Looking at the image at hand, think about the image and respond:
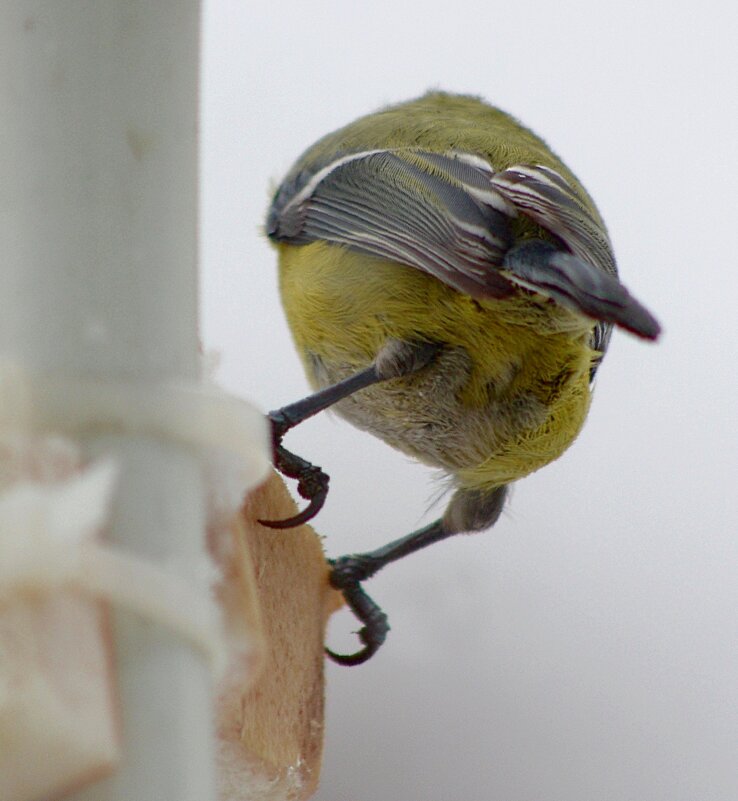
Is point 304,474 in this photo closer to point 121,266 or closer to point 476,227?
point 476,227

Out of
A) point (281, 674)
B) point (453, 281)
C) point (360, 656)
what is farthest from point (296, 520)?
point (360, 656)

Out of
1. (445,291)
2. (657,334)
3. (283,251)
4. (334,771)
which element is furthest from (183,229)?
(334,771)

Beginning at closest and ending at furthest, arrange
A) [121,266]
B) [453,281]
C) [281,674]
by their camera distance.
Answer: [121,266]
[281,674]
[453,281]

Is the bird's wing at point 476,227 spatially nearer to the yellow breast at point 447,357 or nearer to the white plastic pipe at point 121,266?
the yellow breast at point 447,357

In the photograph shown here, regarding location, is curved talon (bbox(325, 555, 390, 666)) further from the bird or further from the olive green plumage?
the olive green plumage

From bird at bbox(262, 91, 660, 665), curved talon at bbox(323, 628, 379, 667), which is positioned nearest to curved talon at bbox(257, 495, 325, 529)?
bird at bbox(262, 91, 660, 665)

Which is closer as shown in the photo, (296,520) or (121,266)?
(121,266)
